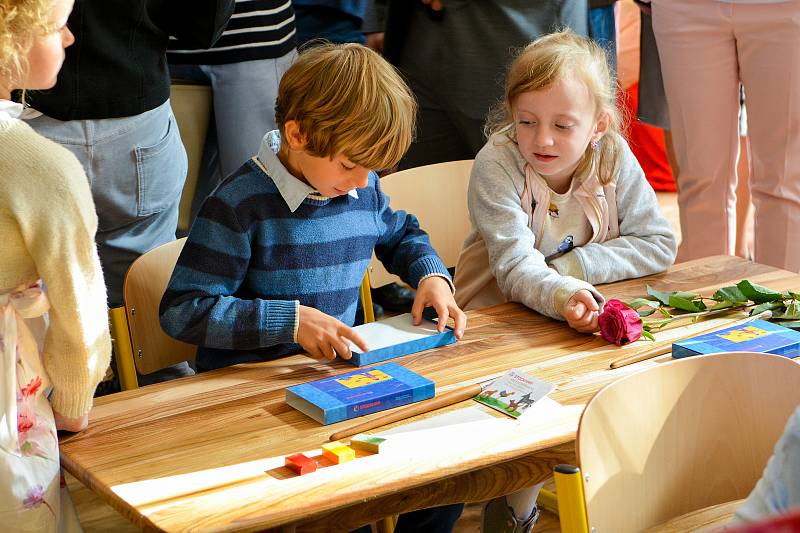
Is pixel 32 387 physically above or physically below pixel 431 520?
above

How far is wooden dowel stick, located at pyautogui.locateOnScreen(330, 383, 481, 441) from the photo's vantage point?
61.0 inches

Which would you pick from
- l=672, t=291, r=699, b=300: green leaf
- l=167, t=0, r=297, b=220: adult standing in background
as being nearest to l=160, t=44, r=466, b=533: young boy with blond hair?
l=672, t=291, r=699, b=300: green leaf

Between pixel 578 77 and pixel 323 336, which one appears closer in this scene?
pixel 323 336

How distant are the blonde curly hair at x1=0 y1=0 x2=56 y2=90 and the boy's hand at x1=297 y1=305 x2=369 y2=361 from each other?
0.64m

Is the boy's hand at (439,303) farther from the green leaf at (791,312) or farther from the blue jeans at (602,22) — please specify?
the blue jeans at (602,22)

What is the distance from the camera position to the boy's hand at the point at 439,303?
1962 mm

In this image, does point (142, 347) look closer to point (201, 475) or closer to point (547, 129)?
point (201, 475)

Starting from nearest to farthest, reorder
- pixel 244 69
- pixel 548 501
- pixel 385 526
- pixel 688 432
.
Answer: pixel 688 432, pixel 385 526, pixel 548 501, pixel 244 69

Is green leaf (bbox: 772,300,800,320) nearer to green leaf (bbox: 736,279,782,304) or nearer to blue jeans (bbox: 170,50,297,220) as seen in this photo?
green leaf (bbox: 736,279,782,304)

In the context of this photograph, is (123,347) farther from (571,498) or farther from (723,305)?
(723,305)

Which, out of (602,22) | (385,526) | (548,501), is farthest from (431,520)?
(602,22)

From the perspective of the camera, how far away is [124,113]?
2311 mm

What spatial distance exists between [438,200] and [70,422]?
51.6 inches

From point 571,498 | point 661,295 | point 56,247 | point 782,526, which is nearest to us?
point 782,526
